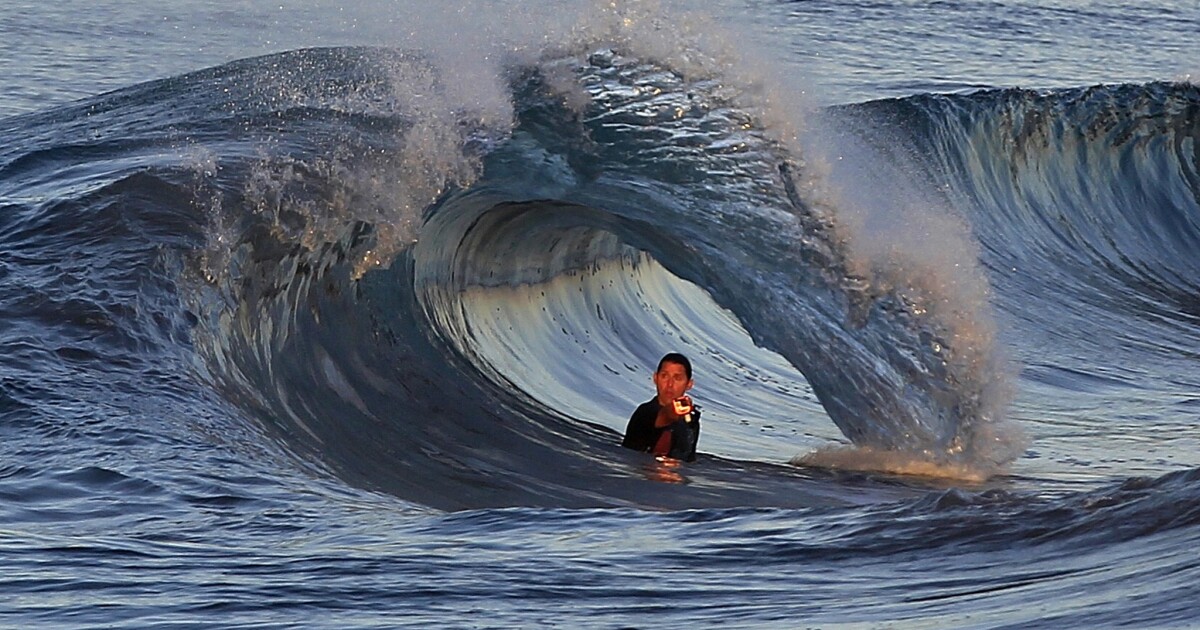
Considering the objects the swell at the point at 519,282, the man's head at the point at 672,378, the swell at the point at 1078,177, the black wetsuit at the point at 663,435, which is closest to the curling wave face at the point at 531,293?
the swell at the point at 519,282

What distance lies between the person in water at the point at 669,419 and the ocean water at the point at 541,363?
0.13 metres

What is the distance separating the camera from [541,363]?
9.69 m

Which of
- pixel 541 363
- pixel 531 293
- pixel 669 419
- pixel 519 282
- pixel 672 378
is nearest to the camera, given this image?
pixel 672 378

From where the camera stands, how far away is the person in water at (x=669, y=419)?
23.5 feet

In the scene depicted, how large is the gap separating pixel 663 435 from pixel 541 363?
2448 millimetres

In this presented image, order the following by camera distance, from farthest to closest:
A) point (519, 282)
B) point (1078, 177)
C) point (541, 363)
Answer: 1. point (1078, 177)
2. point (519, 282)
3. point (541, 363)

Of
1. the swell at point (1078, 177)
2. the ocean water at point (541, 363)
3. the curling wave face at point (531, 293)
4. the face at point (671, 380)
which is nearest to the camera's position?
the ocean water at point (541, 363)

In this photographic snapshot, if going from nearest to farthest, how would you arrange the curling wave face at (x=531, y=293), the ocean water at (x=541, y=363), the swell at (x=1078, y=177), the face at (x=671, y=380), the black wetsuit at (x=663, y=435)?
the ocean water at (x=541, y=363) → the face at (x=671, y=380) → the black wetsuit at (x=663, y=435) → the curling wave face at (x=531, y=293) → the swell at (x=1078, y=177)

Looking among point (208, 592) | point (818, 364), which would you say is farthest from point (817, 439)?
point (208, 592)

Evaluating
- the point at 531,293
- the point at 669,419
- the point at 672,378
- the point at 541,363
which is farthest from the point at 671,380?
the point at 531,293

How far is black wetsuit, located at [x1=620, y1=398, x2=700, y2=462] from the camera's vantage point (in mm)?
7277

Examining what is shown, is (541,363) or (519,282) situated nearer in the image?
(541,363)

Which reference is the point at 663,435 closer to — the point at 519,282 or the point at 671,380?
the point at 671,380

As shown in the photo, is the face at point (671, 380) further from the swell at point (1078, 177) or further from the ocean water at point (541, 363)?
the swell at point (1078, 177)
